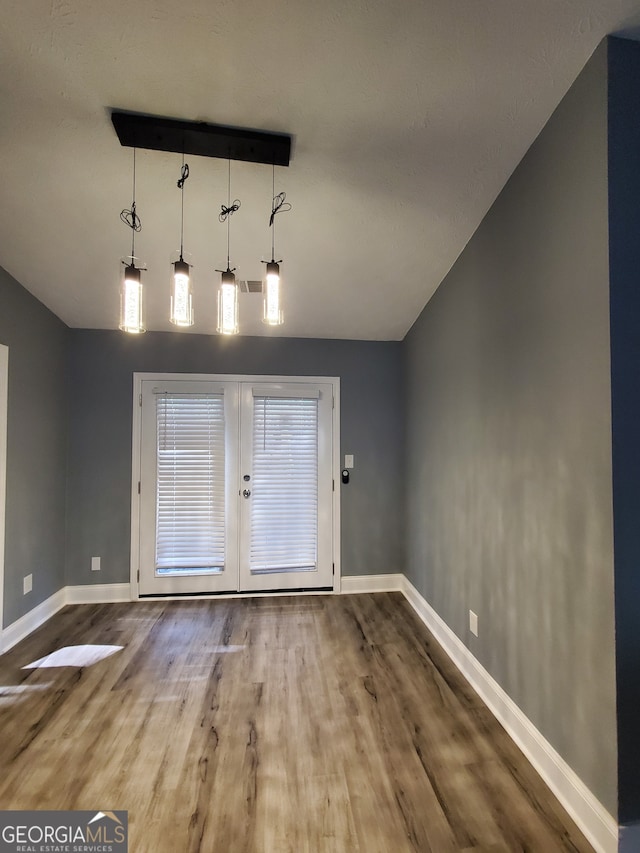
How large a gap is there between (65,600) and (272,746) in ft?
7.99

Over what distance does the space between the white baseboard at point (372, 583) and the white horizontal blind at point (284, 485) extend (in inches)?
13.9

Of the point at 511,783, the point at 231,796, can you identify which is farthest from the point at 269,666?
the point at 511,783

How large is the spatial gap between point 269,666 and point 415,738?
3.13ft

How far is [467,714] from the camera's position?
1981mm

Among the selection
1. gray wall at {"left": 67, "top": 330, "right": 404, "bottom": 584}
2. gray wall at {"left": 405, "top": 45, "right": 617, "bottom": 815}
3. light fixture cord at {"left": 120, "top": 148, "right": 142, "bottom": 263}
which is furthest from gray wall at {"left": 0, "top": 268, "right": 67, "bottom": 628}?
gray wall at {"left": 405, "top": 45, "right": 617, "bottom": 815}

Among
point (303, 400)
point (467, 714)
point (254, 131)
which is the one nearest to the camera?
point (254, 131)

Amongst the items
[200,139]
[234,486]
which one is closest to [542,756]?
[234,486]

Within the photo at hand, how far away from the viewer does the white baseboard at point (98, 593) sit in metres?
3.28

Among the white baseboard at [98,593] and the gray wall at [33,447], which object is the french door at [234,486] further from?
the gray wall at [33,447]

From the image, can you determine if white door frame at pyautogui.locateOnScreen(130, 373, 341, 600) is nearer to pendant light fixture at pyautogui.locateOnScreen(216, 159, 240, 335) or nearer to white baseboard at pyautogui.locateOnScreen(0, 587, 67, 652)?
white baseboard at pyautogui.locateOnScreen(0, 587, 67, 652)

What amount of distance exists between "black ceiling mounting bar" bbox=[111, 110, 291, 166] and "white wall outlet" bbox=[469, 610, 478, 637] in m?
2.61

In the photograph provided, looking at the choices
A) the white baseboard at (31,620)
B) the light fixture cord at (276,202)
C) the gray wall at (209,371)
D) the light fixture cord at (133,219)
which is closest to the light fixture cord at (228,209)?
the light fixture cord at (276,202)

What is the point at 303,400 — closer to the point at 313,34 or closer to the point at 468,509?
the point at 468,509

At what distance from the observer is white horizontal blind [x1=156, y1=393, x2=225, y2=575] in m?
3.36
